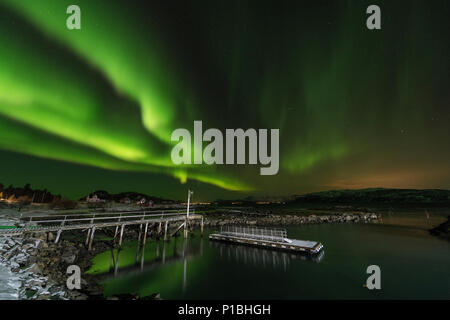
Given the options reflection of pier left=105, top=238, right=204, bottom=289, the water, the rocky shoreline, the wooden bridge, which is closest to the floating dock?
the water

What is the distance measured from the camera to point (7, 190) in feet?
461

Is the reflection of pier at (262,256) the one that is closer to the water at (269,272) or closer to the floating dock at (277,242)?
the water at (269,272)

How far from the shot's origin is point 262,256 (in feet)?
87.8

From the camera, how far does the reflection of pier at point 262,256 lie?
24.5 metres

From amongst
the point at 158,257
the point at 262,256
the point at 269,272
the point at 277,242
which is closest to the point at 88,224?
the point at 158,257

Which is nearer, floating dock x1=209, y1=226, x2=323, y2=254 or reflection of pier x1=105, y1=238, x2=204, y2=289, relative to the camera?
reflection of pier x1=105, y1=238, x2=204, y2=289

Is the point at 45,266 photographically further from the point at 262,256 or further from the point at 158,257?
the point at 262,256

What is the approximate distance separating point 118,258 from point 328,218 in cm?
6267

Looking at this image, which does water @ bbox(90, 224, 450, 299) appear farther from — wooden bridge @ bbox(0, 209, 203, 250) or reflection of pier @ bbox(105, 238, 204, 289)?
wooden bridge @ bbox(0, 209, 203, 250)

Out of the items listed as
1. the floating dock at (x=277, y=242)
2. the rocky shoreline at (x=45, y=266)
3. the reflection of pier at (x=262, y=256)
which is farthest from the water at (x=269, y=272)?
the rocky shoreline at (x=45, y=266)

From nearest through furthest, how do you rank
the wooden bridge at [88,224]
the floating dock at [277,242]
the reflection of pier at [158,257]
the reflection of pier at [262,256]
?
1. the wooden bridge at [88,224]
2. the reflection of pier at [158,257]
3. the reflection of pier at [262,256]
4. the floating dock at [277,242]

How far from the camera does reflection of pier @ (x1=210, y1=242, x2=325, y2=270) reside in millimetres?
24484
